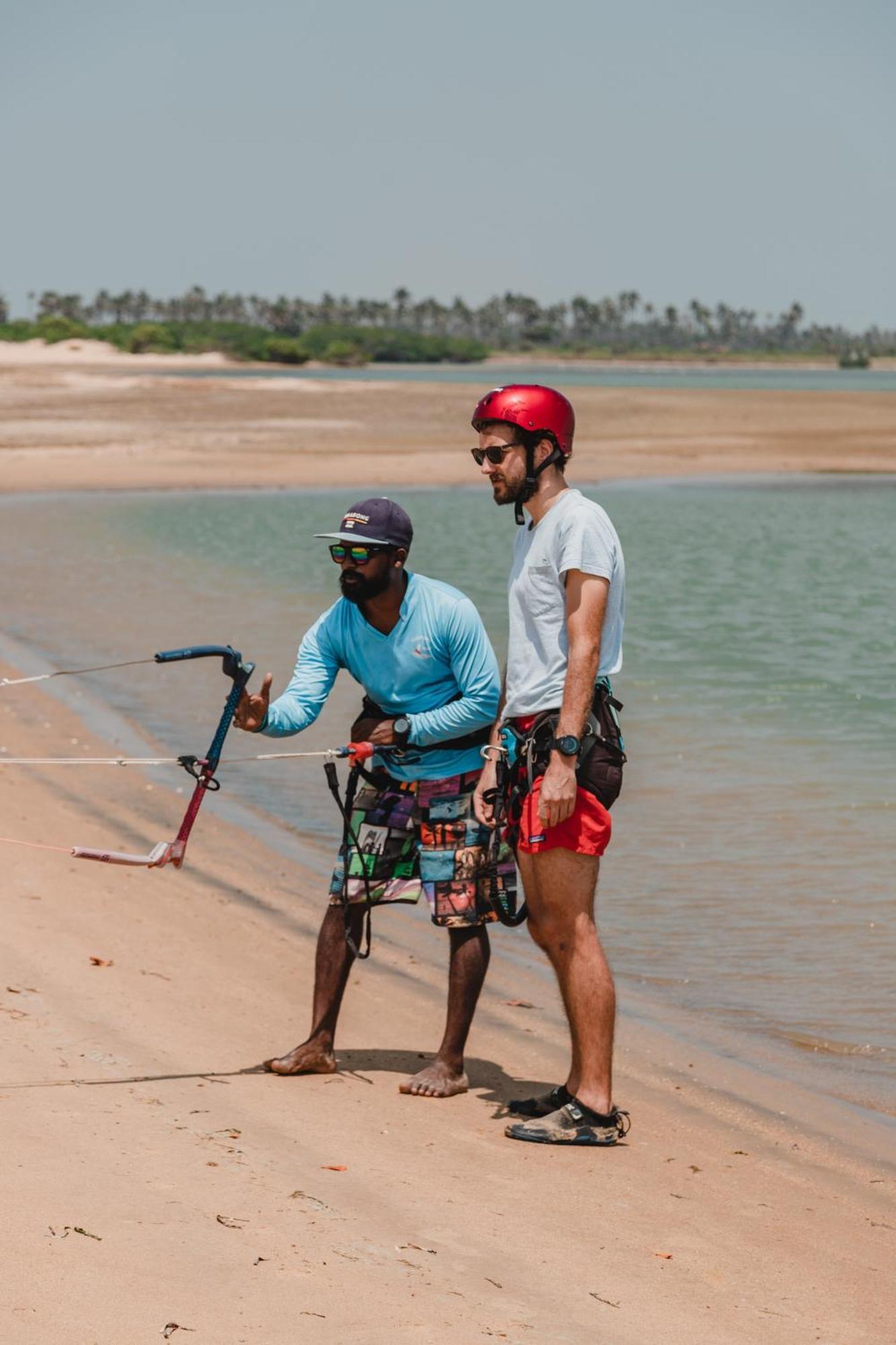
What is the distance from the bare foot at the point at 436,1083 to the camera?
201 inches

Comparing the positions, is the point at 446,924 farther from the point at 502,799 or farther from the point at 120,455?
the point at 120,455

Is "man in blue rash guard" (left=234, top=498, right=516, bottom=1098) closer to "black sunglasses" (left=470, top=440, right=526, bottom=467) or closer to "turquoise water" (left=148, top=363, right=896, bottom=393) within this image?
"black sunglasses" (left=470, top=440, right=526, bottom=467)

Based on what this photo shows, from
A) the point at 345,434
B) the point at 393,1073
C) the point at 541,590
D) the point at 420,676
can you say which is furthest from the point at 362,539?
the point at 345,434

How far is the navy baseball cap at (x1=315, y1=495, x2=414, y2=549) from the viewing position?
4.92 metres

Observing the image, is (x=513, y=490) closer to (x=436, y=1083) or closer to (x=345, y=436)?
(x=436, y=1083)

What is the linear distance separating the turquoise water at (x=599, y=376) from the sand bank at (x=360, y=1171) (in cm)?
6193

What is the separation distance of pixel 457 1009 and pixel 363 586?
1.27 meters

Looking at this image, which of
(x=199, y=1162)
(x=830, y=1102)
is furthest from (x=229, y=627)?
(x=199, y=1162)

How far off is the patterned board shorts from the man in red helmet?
0.77ft

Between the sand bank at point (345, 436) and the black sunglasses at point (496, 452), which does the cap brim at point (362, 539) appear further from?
the sand bank at point (345, 436)

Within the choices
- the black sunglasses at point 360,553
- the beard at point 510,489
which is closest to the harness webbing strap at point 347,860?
the black sunglasses at point 360,553

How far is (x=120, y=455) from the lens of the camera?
36438 mm

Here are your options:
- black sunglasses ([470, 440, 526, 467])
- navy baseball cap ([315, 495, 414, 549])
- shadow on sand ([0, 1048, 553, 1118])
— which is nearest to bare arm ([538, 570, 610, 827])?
black sunglasses ([470, 440, 526, 467])

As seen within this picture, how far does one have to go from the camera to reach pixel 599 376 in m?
127
